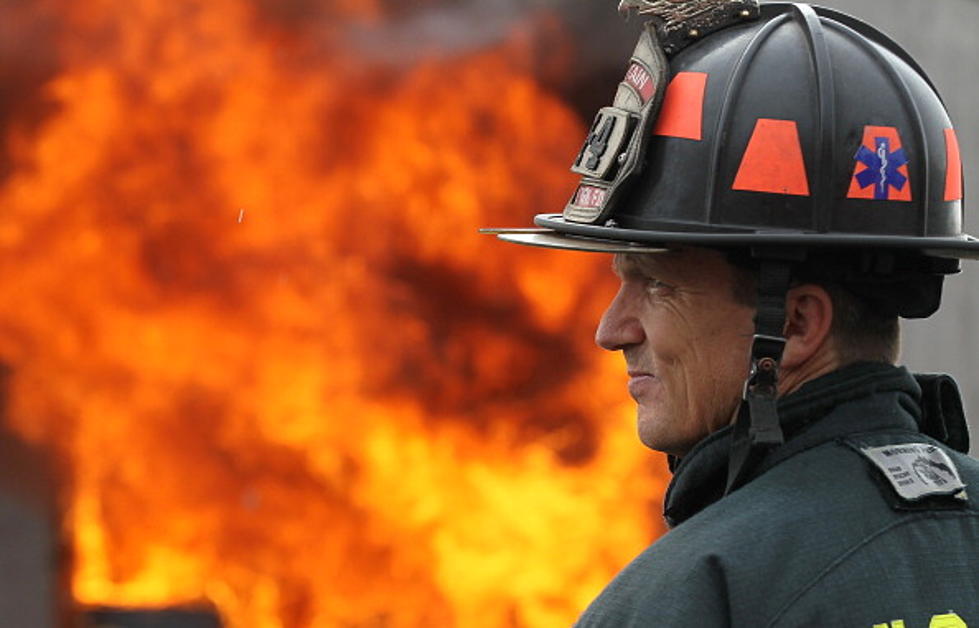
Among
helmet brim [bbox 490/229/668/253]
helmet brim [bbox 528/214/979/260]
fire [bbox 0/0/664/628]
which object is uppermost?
helmet brim [bbox 528/214/979/260]

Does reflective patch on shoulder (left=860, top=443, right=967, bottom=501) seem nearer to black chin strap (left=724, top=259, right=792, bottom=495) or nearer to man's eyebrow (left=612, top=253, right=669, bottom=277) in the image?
black chin strap (left=724, top=259, right=792, bottom=495)

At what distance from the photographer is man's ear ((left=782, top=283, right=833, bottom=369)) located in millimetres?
1996

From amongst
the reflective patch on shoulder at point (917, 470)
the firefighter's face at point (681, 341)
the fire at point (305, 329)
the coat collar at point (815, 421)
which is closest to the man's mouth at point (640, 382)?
the firefighter's face at point (681, 341)

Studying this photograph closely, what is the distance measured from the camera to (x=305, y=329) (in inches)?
269

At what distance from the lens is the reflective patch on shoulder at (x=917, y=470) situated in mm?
1864

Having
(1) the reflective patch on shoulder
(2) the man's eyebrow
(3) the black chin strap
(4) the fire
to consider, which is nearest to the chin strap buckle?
(3) the black chin strap

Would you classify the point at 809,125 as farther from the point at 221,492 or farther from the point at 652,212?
the point at 221,492

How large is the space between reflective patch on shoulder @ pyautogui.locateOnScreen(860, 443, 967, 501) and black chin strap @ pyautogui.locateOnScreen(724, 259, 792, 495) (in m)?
0.13

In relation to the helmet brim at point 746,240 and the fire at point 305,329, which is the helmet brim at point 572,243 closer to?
the helmet brim at point 746,240

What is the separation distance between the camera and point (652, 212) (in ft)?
7.01

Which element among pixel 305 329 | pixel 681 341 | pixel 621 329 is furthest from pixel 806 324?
pixel 305 329

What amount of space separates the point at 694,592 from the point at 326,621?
5.15 metres

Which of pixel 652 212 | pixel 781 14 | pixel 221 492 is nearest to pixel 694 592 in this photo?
pixel 652 212

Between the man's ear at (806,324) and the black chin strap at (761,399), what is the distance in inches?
1.6
